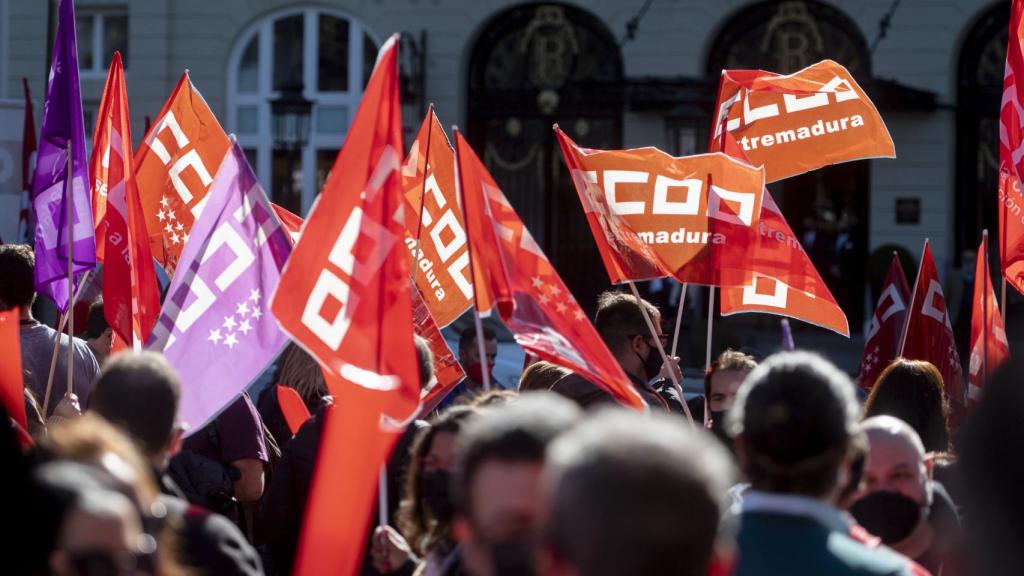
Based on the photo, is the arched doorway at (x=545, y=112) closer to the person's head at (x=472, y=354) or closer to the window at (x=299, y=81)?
the window at (x=299, y=81)

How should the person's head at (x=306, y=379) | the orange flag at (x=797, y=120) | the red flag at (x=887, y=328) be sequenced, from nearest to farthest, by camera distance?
the person's head at (x=306, y=379) → the orange flag at (x=797, y=120) → the red flag at (x=887, y=328)

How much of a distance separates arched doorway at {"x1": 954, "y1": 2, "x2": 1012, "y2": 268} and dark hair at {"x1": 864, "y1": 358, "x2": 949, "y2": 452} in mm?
16571

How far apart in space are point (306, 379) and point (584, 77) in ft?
53.3

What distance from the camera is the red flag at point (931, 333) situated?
746cm

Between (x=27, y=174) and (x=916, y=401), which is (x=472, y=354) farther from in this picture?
(x=27, y=174)

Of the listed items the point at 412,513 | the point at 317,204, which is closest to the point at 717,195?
the point at 317,204

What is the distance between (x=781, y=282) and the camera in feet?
22.2

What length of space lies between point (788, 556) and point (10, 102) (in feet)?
37.1

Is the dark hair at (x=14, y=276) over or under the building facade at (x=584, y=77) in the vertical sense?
under

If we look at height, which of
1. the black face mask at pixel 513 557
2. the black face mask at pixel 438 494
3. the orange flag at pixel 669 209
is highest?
the orange flag at pixel 669 209

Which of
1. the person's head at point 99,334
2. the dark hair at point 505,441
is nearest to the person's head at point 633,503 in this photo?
the dark hair at point 505,441

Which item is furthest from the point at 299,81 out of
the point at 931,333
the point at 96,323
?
the point at 931,333

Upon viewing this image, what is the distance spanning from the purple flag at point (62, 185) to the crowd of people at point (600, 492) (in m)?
1.93

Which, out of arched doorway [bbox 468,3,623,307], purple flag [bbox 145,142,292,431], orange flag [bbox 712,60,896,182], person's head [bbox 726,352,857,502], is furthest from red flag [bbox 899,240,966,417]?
arched doorway [bbox 468,3,623,307]
